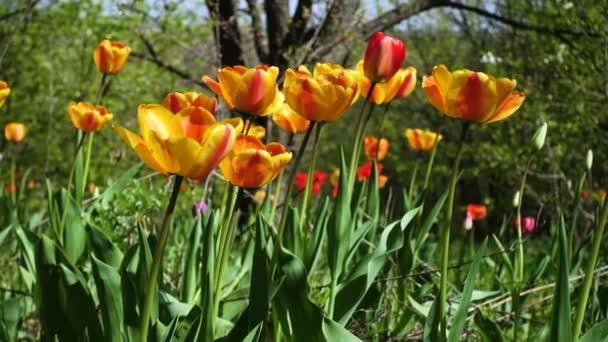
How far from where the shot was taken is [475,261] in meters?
1.07

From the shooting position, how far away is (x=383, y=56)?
50.5 inches

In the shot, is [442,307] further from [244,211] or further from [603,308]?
[244,211]

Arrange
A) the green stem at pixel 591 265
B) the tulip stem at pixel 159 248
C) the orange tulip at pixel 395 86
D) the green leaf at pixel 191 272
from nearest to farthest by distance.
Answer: the tulip stem at pixel 159 248 < the green stem at pixel 591 265 < the green leaf at pixel 191 272 < the orange tulip at pixel 395 86

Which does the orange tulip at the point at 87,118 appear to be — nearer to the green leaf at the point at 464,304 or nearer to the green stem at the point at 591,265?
the green leaf at the point at 464,304

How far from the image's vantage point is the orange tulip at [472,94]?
3.36 feet

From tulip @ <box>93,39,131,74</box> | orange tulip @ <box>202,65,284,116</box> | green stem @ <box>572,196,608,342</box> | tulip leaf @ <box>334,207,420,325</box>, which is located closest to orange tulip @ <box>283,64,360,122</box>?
orange tulip @ <box>202,65,284,116</box>

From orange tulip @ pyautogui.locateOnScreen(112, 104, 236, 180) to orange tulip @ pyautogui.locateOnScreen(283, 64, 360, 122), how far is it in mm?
316

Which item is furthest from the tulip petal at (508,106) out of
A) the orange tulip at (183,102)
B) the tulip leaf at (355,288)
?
the orange tulip at (183,102)

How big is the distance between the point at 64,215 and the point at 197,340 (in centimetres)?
86

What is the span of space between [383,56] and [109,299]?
637 millimetres

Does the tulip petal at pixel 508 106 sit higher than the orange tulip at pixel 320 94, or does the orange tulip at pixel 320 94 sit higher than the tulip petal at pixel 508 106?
the orange tulip at pixel 320 94

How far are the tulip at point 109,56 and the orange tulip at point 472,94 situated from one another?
102 cm

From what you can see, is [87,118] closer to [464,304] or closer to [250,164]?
[250,164]

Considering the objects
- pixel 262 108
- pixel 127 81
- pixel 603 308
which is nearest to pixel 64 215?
pixel 262 108
